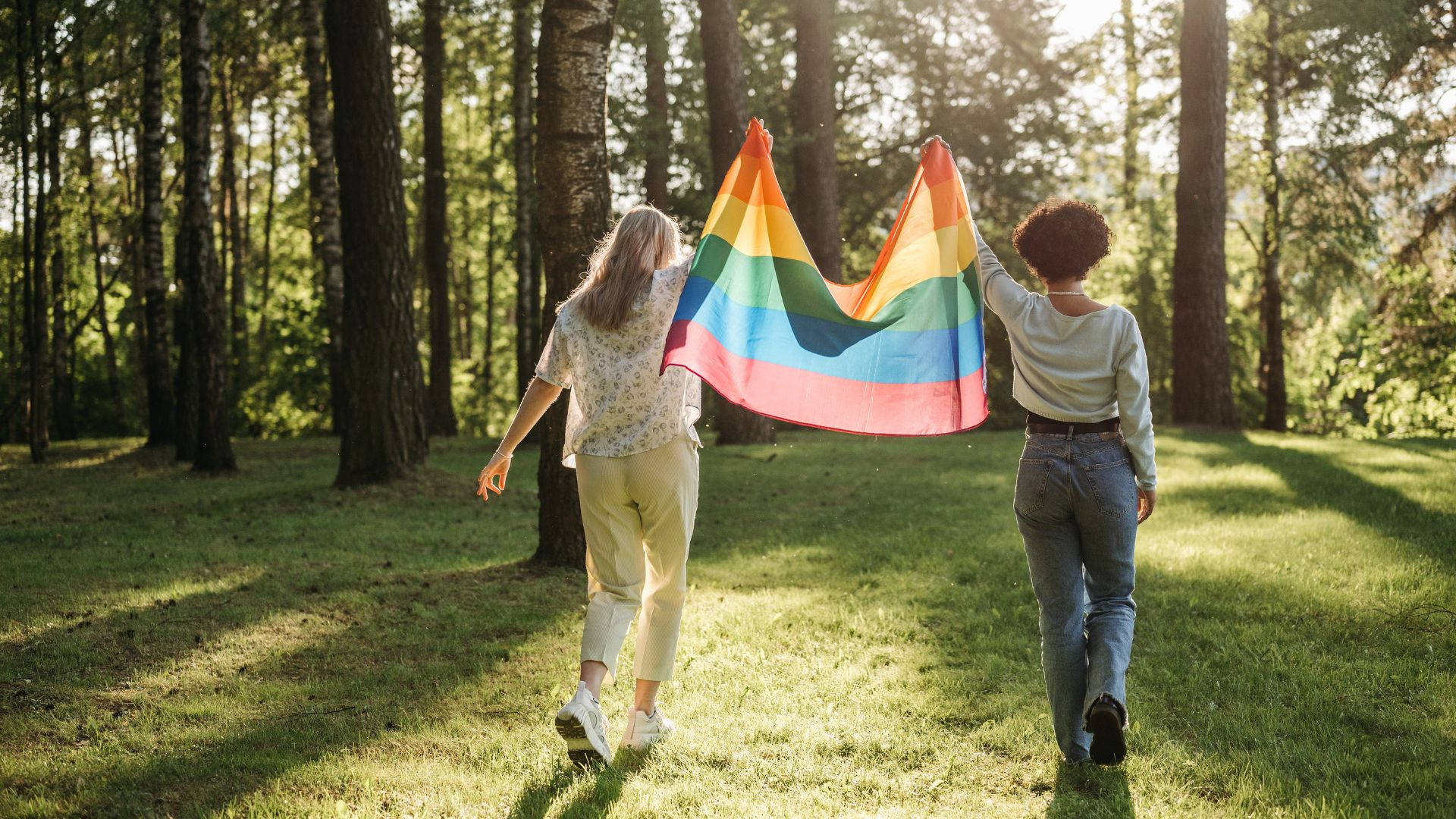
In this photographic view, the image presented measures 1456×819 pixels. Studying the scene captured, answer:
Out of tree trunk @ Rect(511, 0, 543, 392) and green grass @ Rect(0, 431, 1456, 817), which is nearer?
green grass @ Rect(0, 431, 1456, 817)

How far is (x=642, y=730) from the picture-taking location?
4.78 metres

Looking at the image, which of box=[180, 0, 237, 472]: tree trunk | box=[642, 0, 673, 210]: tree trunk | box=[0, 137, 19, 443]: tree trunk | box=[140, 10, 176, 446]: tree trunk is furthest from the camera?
box=[642, 0, 673, 210]: tree trunk

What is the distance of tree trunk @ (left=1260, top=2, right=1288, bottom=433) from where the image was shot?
22.9 metres

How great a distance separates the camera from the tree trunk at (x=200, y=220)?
1473 cm

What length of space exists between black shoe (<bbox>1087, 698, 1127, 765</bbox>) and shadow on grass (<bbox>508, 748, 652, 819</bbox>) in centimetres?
190

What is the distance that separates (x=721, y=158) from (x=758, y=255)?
13168 millimetres

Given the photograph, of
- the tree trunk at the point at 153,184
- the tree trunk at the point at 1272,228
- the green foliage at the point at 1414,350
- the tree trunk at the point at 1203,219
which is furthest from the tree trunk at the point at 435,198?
the green foliage at the point at 1414,350

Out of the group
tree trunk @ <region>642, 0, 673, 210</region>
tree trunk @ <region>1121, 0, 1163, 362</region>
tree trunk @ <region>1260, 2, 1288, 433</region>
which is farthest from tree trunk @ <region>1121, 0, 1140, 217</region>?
tree trunk @ <region>642, 0, 673, 210</region>

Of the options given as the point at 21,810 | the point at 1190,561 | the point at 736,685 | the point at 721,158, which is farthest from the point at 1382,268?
the point at 21,810

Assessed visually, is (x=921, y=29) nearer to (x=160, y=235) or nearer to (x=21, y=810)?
(x=160, y=235)

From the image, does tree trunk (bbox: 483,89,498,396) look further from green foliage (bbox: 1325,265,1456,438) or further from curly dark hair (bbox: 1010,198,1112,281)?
curly dark hair (bbox: 1010,198,1112,281)

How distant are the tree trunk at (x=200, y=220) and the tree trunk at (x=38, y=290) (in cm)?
314

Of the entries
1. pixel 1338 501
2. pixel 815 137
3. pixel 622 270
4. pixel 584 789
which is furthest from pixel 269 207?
pixel 584 789

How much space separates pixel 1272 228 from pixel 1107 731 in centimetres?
2234
